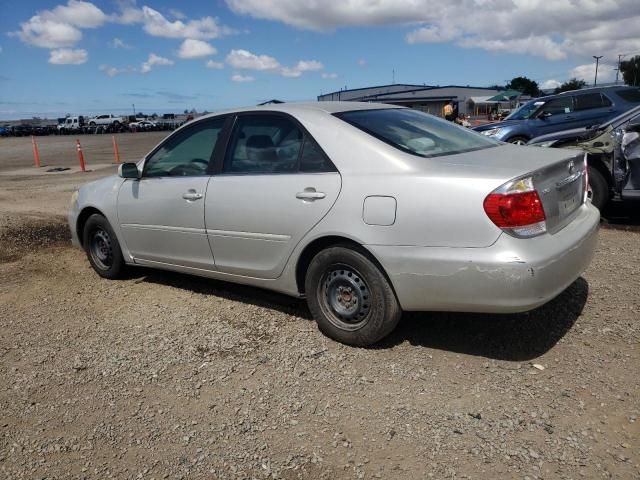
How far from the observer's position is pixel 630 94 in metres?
11.6

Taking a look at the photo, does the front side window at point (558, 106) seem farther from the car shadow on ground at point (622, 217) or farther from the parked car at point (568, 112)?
the car shadow on ground at point (622, 217)

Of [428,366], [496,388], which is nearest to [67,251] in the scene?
[428,366]

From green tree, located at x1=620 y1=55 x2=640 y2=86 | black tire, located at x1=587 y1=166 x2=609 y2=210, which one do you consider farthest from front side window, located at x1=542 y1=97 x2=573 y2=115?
green tree, located at x1=620 y1=55 x2=640 y2=86

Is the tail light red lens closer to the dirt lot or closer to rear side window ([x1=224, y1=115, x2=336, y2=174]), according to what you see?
the dirt lot

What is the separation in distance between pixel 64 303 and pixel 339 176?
2.98 metres

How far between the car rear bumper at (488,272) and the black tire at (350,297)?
0.12m

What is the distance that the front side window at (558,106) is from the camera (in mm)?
12070

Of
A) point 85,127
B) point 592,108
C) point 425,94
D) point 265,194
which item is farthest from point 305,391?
point 425,94

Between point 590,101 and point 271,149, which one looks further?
point 590,101

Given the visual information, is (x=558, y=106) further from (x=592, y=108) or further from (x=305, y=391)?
(x=305, y=391)

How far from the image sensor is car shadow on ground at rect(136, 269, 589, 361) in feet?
12.3

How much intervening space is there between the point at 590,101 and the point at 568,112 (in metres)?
0.49

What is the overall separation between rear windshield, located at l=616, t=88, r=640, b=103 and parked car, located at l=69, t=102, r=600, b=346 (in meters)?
8.92

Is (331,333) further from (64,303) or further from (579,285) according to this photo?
(64,303)
